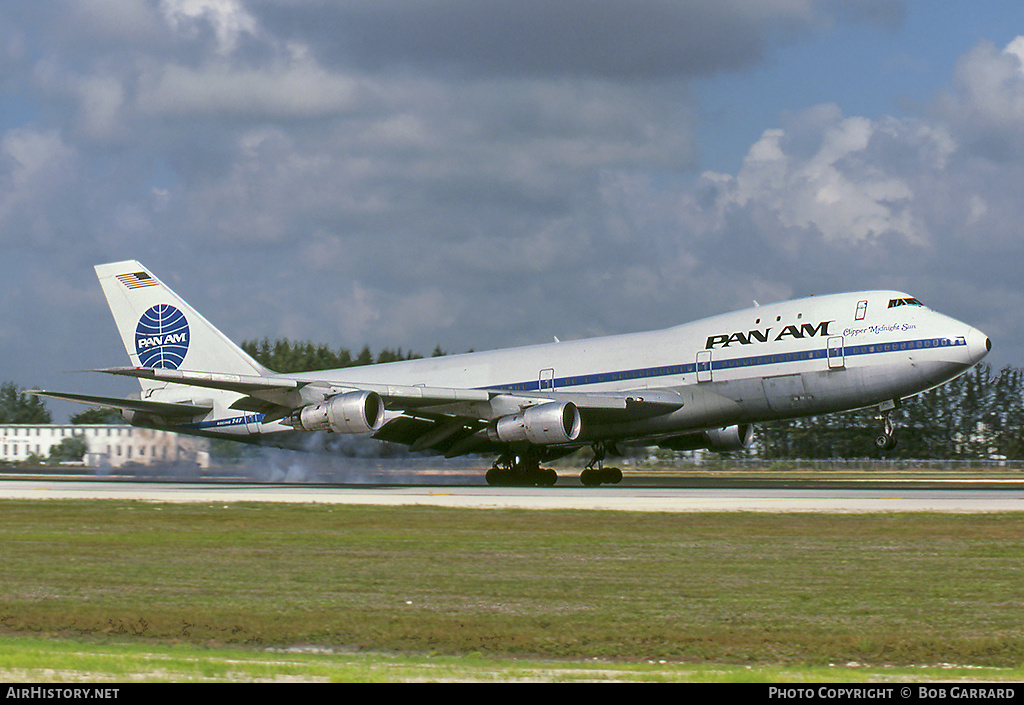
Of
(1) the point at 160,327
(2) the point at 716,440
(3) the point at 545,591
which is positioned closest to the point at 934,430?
(2) the point at 716,440

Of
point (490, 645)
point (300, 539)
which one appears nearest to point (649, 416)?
point (300, 539)

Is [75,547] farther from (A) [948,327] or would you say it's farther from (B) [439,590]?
(A) [948,327]

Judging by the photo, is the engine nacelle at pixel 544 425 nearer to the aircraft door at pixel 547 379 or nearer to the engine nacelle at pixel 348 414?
the aircraft door at pixel 547 379

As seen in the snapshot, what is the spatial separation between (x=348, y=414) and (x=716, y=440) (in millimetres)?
16470

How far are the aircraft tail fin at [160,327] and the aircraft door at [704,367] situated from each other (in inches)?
784

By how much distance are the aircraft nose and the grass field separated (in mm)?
12959

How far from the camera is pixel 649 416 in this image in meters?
38.8

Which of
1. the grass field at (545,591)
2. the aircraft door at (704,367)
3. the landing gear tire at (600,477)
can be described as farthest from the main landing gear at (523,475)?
the grass field at (545,591)

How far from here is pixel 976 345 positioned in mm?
35062

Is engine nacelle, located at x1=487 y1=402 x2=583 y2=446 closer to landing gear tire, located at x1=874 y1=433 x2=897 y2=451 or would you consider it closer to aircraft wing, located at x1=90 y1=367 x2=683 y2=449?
aircraft wing, located at x1=90 y1=367 x2=683 y2=449

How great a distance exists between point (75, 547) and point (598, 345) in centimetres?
2560

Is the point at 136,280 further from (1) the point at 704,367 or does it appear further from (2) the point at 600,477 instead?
(1) the point at 704,367

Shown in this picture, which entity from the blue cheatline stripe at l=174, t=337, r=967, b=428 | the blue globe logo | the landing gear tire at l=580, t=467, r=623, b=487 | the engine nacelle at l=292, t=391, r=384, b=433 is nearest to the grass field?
the engine nacelle at l=292, t=391, r=384, b=433

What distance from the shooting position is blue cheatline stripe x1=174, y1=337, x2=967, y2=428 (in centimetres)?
3525
